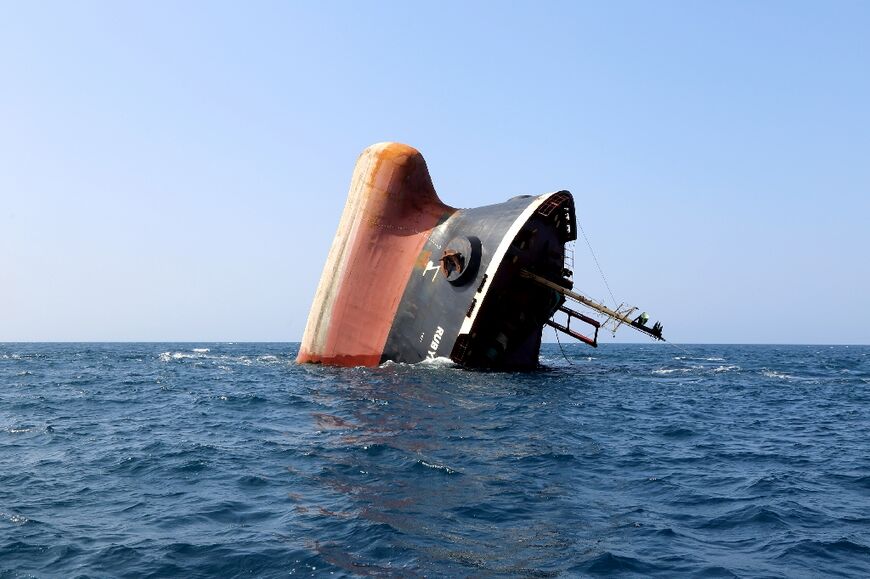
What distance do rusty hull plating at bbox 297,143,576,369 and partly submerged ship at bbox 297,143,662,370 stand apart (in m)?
0.04

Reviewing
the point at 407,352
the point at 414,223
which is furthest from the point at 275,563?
the point at 414,223

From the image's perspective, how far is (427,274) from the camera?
81.5ft

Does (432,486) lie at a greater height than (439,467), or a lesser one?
lesser

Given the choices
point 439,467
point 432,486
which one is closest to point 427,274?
point 439,467

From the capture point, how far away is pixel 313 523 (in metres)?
8.59

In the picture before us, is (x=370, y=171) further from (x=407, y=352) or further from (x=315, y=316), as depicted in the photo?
(x=407, y=352)

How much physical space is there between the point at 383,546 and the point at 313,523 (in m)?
1.26

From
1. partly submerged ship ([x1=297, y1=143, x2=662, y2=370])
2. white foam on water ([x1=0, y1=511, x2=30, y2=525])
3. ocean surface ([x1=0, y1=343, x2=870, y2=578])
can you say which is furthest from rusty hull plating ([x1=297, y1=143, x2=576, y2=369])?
white foam on water ([x1=0, y1=511, x2=30, y2=525])

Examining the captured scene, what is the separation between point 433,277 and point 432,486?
577 inches

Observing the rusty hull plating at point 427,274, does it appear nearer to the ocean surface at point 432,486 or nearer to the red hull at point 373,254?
the red hull at point 373,254

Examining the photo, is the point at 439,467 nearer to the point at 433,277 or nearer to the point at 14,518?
the point at 14,518

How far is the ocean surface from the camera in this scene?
24.7ft

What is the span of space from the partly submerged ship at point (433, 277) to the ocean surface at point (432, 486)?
12.4 feet

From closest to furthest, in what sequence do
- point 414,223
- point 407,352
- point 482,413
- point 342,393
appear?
point 482,413, point 342,393, point 407,352, point 414,223
